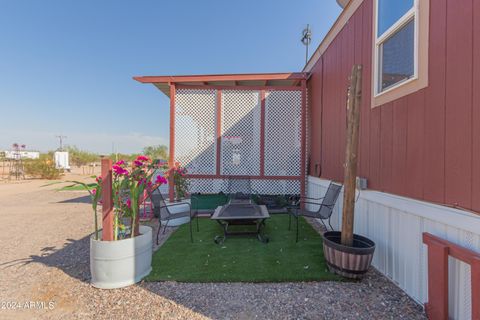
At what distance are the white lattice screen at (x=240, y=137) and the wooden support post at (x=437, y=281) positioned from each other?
3.84 meters

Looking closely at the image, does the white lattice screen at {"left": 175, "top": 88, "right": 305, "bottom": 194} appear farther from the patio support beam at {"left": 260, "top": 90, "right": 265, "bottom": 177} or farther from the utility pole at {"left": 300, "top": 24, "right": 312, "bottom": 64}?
the utility pole at {"left": 300, "top": 24, "right": 312, "bottom": 64}

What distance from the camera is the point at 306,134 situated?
5.76 m

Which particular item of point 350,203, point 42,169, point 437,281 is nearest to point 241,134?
point 350,203

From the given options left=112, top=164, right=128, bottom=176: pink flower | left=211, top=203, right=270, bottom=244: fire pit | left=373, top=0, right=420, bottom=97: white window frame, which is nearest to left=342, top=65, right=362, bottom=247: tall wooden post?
left=373, top=0, right=420, bottom=97: white window frame

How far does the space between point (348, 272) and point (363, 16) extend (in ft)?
11.3

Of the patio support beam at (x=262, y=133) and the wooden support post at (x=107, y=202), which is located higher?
the patio support beam at (x=262, y=133)

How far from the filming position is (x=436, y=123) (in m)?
1.91

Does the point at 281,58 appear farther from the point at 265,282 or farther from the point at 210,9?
the point at 265,282

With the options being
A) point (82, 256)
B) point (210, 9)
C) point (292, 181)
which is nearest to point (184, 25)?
point (210, 9)

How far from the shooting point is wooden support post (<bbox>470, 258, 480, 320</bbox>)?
1403mm

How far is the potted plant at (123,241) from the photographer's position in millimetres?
2281

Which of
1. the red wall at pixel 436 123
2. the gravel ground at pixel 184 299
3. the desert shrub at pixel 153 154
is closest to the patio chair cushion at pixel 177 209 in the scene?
the desert shrub at pixel 153 154

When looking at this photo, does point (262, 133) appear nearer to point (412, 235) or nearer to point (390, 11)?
point (390, 11)

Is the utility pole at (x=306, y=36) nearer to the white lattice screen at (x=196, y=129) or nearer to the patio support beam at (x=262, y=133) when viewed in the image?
the patio support beam at (x=262, y=133)
